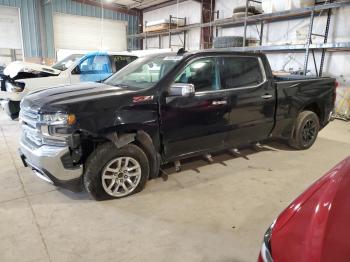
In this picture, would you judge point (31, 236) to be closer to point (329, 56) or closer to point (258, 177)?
point (258, 177)

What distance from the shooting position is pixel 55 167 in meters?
2.64

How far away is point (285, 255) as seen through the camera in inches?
45.7

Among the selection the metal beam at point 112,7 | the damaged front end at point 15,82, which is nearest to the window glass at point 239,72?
the damaged front end at point 15,82

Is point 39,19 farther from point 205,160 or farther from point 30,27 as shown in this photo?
point 205,160

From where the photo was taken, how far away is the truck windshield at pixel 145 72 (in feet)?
10.7

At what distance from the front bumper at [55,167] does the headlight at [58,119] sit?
0.23m

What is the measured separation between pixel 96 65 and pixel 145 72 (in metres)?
4.26

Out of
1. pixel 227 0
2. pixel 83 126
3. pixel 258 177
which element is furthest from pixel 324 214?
pixel 227 0

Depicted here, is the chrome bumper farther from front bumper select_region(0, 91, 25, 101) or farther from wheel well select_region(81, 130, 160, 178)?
front bumper select_region(0, 91, 25, 101)

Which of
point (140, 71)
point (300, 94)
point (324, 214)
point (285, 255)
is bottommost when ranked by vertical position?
point (285, 255)

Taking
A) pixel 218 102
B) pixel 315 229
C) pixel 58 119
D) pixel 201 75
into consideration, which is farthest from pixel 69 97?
pixel 315 229

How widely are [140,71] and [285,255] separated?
9.77 ft

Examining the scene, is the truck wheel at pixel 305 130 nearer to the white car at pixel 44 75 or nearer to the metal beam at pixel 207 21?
the white car at pixel 44 75

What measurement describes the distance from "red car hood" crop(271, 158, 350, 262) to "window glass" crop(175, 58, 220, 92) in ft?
6.78
